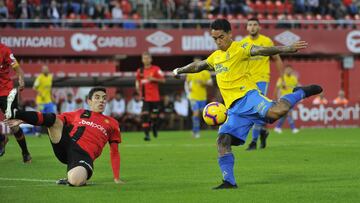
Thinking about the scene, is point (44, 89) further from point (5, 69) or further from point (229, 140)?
point (229, 140)

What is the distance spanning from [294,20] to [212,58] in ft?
81.9

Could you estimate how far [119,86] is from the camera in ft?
107

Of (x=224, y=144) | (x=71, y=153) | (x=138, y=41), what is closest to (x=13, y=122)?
(x=71, y=153)

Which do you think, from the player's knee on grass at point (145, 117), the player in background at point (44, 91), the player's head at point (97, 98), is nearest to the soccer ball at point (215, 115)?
the player's head at point (97, 98)

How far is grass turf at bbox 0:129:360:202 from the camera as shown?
10.2m

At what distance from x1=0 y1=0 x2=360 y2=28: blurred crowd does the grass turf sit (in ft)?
49.3

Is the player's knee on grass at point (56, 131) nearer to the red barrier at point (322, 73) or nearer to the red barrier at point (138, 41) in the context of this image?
the red barrier at point (138, 41)

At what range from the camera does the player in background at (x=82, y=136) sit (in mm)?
11289

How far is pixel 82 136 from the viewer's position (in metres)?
11.6

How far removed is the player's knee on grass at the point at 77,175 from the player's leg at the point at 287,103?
2578 millimetres

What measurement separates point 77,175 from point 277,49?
123 inches

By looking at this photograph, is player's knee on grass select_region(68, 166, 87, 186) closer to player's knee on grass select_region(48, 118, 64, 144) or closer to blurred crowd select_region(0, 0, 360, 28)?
player's knee on grass select_region(48, 118, 64, 144)

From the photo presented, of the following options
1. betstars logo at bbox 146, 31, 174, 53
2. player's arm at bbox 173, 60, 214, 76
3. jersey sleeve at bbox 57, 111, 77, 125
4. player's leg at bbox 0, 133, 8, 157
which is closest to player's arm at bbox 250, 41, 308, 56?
player's arm at bbox 173, 60, 214, 76

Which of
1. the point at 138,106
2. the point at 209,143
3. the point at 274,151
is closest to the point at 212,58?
the point at 274,151
